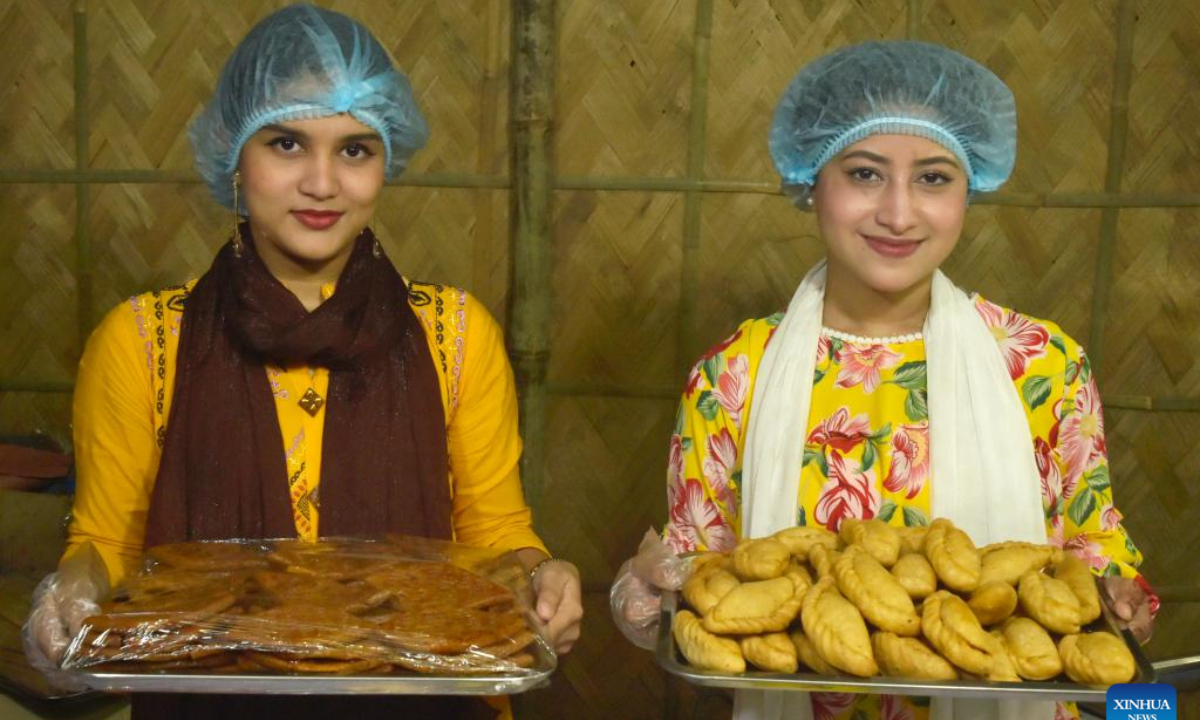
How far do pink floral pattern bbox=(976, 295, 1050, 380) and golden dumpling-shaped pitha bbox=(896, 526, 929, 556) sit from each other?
15.4 inches

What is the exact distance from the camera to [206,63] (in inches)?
127

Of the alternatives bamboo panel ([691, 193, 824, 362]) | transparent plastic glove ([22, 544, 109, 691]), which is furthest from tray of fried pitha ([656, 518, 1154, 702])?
bamboo panel ([691, 193, 824, 362])

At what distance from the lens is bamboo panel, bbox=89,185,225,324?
3.30m

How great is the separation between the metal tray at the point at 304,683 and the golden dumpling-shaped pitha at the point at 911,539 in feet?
1.75

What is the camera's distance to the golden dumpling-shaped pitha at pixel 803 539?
170 cm

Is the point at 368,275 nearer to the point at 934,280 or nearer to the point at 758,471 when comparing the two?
the point at 758,471

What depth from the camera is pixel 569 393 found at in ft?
11.2

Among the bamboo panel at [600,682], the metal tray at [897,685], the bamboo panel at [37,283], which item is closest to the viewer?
the metal tray at [897,685]

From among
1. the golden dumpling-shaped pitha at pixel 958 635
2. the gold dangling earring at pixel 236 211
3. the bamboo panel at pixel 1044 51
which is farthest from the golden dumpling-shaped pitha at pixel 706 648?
the bamboo panel at pixel 1044 51

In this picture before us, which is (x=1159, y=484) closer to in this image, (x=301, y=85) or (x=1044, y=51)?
(x=1044, y=51)

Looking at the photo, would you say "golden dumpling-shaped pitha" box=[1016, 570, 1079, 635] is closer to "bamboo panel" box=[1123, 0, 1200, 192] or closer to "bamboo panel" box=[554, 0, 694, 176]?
"bamboo panel" box=[554, 0, 694, 176]

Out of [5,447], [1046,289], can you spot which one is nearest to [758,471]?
[1046,289]

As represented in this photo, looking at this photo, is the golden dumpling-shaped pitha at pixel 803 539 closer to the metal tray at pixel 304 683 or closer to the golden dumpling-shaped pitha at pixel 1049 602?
the golden dumpling-shaped pitha at pixel 1049 602

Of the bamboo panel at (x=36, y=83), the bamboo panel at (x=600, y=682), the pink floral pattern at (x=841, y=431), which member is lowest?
the bamboo panel at (x=600, y=682)
